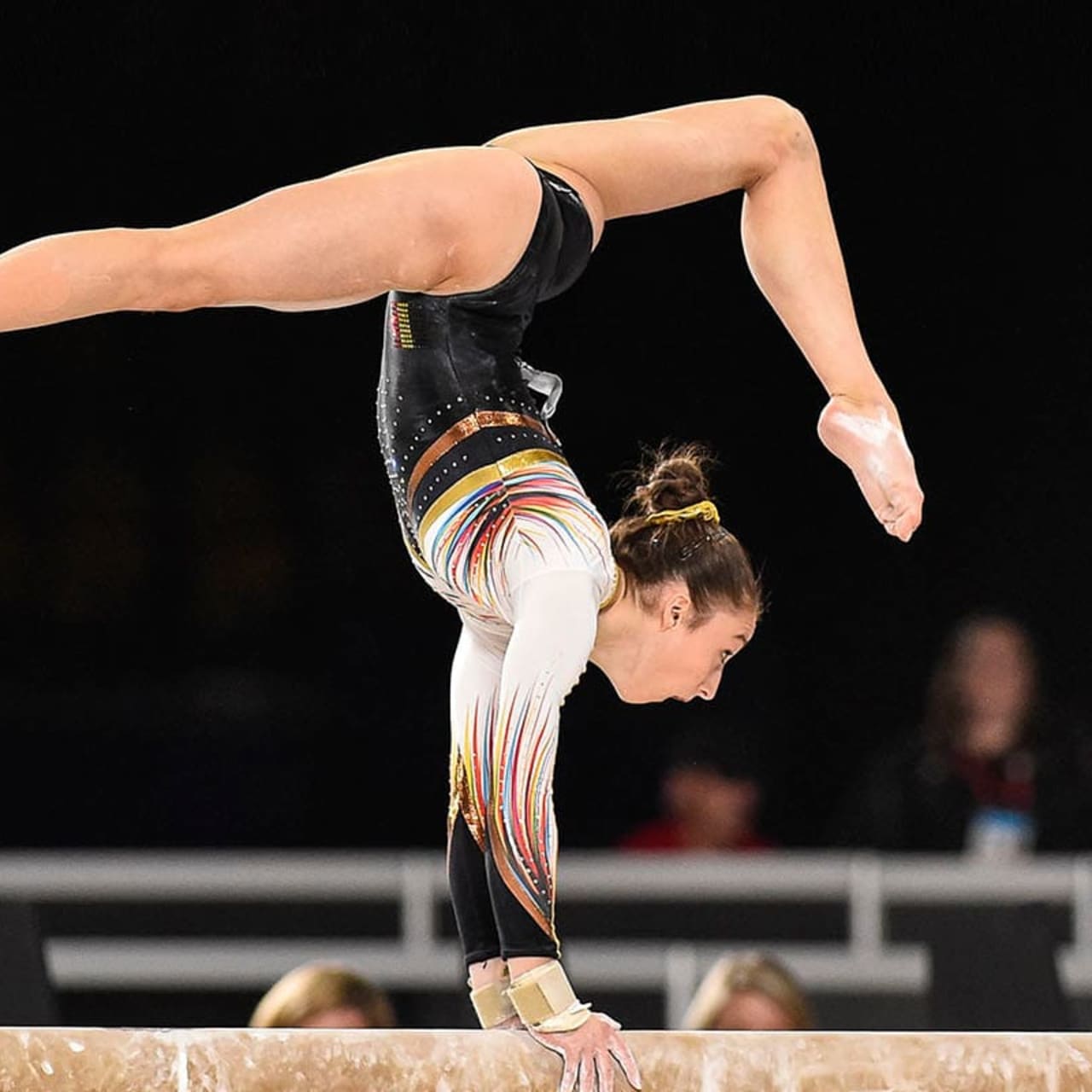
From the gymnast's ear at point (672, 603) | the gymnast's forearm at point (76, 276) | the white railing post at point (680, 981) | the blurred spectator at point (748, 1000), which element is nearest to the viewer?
the gymnast's forearm at point (76, 276)

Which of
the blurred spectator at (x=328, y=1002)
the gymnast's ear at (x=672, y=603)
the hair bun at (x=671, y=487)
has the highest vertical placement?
the hair bun at (x=671, y=487)

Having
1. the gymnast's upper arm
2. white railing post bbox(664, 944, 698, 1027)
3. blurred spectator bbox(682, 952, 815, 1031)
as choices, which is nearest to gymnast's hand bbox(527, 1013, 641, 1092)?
the gymnast's upper arm

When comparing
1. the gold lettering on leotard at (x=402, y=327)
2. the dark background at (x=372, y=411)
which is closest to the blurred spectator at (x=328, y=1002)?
the gold lettering on leotard at (x=402, y=327)

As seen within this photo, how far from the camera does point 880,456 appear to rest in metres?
2.73

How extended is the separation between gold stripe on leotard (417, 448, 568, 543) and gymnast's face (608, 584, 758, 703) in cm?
27

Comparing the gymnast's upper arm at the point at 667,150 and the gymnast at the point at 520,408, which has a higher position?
the gymnast's upper arm at the point at 667,150

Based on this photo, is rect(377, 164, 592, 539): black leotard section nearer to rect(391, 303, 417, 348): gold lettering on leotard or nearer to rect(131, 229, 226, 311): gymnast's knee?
rect(391, 303, 417, 348): gold lettering on leotard

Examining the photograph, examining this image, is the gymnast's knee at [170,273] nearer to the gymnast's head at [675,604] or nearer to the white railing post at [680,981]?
the gymnast's head at [675,604]

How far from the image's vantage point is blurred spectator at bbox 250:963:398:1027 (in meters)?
3.74

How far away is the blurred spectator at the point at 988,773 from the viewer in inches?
201

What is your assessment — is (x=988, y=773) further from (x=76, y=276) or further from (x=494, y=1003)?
(x=76, y=276)

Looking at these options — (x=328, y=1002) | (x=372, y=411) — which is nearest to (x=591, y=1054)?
(x=328, y=1002)

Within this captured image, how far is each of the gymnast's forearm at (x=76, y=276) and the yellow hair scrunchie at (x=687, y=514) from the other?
32.9 inches

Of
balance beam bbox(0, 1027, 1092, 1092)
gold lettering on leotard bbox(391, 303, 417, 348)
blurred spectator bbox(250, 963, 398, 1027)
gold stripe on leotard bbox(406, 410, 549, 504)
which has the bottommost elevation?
blurred spectator bbox(250, 963, 398, 1027)
